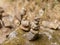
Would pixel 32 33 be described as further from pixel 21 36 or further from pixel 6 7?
pixel 6 7

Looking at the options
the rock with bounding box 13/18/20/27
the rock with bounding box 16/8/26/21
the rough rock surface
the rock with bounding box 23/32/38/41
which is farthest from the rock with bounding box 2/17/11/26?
the rock with bounding box 23/32/38/41

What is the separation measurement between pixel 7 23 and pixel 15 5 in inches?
51.0

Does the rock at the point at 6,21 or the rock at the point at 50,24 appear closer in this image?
the rock at the point at 50,24

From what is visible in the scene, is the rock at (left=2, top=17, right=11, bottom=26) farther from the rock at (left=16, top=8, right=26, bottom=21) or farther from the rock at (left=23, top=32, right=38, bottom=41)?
the rock at (left=23, top=32, right=38, bottom=41)

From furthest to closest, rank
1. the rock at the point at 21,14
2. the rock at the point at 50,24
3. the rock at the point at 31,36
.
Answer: the rock at the point at 21,14, the rock at the point at 50,24, the rock at the point at 31,36

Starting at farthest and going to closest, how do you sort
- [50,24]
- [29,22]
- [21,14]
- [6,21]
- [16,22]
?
1. [6,21]
2. [21,14]
3. [16,22]
4. [50,24]
5. [29,22]

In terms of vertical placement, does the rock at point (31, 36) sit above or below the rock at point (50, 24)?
below

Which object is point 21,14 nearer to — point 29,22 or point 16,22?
point 16,22

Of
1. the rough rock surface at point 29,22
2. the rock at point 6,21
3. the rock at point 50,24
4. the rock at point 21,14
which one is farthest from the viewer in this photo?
the rock at point 6,21

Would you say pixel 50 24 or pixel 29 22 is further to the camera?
pixel 50 24

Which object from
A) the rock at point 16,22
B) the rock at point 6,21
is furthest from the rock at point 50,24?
the rock at point 6,21

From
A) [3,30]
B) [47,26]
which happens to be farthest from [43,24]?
[3,30]

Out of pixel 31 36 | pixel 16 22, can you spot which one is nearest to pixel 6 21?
pixel 16 22

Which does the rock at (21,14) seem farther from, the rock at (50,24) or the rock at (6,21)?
the rock at (50,24)
